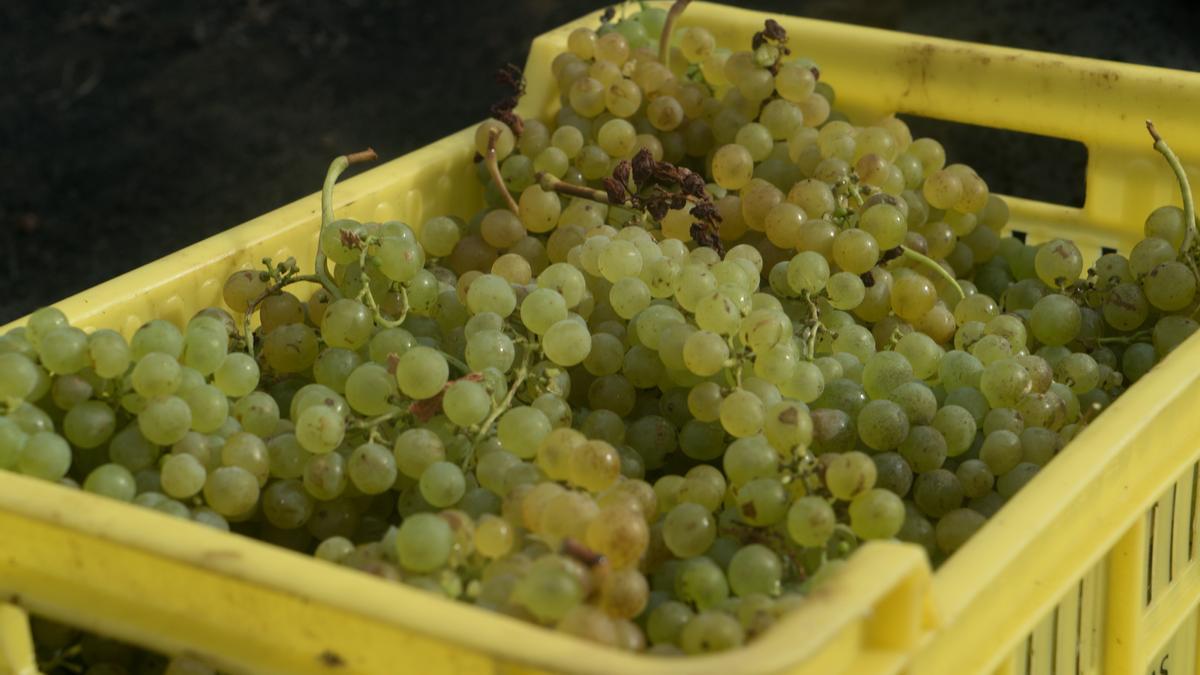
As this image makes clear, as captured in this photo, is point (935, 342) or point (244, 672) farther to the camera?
point (935, 342)

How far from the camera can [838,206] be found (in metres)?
1.26

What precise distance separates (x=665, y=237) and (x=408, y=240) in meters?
0.25

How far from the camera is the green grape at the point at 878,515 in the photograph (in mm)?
886

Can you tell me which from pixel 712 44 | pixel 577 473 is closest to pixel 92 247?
pixel 712 44

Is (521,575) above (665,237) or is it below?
above

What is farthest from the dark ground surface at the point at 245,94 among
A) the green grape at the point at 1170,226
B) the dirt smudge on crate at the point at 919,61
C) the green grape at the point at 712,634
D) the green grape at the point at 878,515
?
the green grape at the point at 712,634

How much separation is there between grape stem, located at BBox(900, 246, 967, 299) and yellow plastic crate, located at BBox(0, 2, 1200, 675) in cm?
26

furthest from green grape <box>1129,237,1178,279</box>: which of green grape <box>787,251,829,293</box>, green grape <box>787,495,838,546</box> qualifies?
green grape <box>787,495,838,546</box>

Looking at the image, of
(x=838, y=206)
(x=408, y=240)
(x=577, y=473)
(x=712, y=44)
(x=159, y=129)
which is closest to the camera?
(x=577, y=473)

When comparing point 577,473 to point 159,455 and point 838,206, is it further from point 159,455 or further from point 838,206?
point 838,206

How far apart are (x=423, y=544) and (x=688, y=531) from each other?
165 mm

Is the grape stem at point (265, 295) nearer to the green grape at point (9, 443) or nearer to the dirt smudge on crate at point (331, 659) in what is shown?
the green grape at point (9, 443)

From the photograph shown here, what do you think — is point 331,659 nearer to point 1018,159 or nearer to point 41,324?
point 41,324

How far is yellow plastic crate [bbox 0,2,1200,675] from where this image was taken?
0.69 metres
